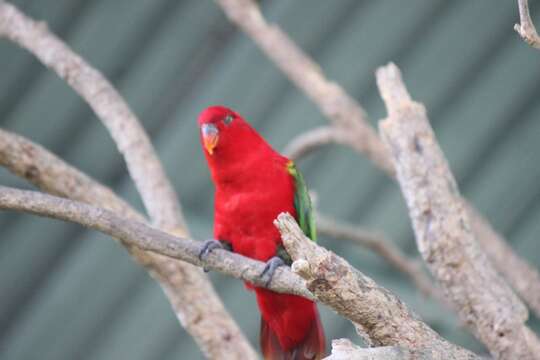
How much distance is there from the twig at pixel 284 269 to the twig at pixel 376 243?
1.28 meters

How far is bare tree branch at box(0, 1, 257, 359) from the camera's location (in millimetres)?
2986

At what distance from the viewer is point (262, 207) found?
3.08m

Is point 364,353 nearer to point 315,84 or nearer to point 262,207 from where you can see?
point 262,207

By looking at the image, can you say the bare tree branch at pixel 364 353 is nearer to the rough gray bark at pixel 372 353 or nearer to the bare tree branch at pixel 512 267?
the rough gray bark at pixel 372 353

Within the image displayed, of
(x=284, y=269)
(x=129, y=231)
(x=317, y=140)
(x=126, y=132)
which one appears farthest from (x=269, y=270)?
(x=317, y=140)

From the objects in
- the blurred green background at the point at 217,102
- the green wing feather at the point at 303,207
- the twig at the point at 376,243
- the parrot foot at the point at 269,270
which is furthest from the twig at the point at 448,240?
the blurred green background at the point at 217,102

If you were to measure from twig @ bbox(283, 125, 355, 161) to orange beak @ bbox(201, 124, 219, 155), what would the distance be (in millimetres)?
772

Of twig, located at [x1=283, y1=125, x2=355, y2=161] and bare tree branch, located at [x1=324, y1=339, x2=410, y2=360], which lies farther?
twig, located at [x1=283, y1=125, x2=355, y2=161]

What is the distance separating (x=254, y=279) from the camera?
260 centimetres

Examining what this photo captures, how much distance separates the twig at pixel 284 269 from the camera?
210cm

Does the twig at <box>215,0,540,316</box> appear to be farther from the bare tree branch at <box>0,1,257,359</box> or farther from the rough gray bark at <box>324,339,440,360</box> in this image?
the rough gray bark at <box>324,339,440,360</box>

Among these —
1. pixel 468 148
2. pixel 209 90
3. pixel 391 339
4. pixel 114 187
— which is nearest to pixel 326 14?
pixel 209 90

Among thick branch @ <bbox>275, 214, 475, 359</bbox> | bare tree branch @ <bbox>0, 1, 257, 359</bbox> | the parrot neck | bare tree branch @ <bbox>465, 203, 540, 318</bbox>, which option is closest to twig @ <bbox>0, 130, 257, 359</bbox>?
bare tree branch @ <bbox>0, 1, 257, 359</bbox>

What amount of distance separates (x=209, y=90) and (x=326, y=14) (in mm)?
657
